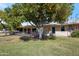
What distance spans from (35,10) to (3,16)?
84 centimetres

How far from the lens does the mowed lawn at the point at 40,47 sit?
12.7m

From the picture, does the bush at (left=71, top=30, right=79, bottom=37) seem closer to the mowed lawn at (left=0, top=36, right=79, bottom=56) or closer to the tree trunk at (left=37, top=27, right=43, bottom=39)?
the mowed lawn at (left=0, top=36, right=79, bottom=56)

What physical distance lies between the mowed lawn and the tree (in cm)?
32

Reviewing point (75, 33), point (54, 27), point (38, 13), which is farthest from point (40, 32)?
point (75, 33)

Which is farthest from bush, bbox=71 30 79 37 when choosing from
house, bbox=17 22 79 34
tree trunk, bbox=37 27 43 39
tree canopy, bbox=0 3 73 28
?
tree trunk, bbox=37 27 43 39

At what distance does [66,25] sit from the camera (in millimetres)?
12844

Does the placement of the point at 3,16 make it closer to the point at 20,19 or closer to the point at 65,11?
the point at 20,19

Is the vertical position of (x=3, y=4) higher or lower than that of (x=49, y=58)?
higher

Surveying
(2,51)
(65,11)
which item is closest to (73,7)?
(65,11)

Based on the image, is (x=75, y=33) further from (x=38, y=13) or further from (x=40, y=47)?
(x=38, y=13)

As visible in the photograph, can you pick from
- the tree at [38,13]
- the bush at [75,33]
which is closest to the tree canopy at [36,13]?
the tree at [38,13]

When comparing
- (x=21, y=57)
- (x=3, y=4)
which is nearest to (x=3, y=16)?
(x=3, y=4)

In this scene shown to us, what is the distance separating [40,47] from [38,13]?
891mm

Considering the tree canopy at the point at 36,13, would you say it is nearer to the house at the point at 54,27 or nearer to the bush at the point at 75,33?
the house at the point at 54,27
